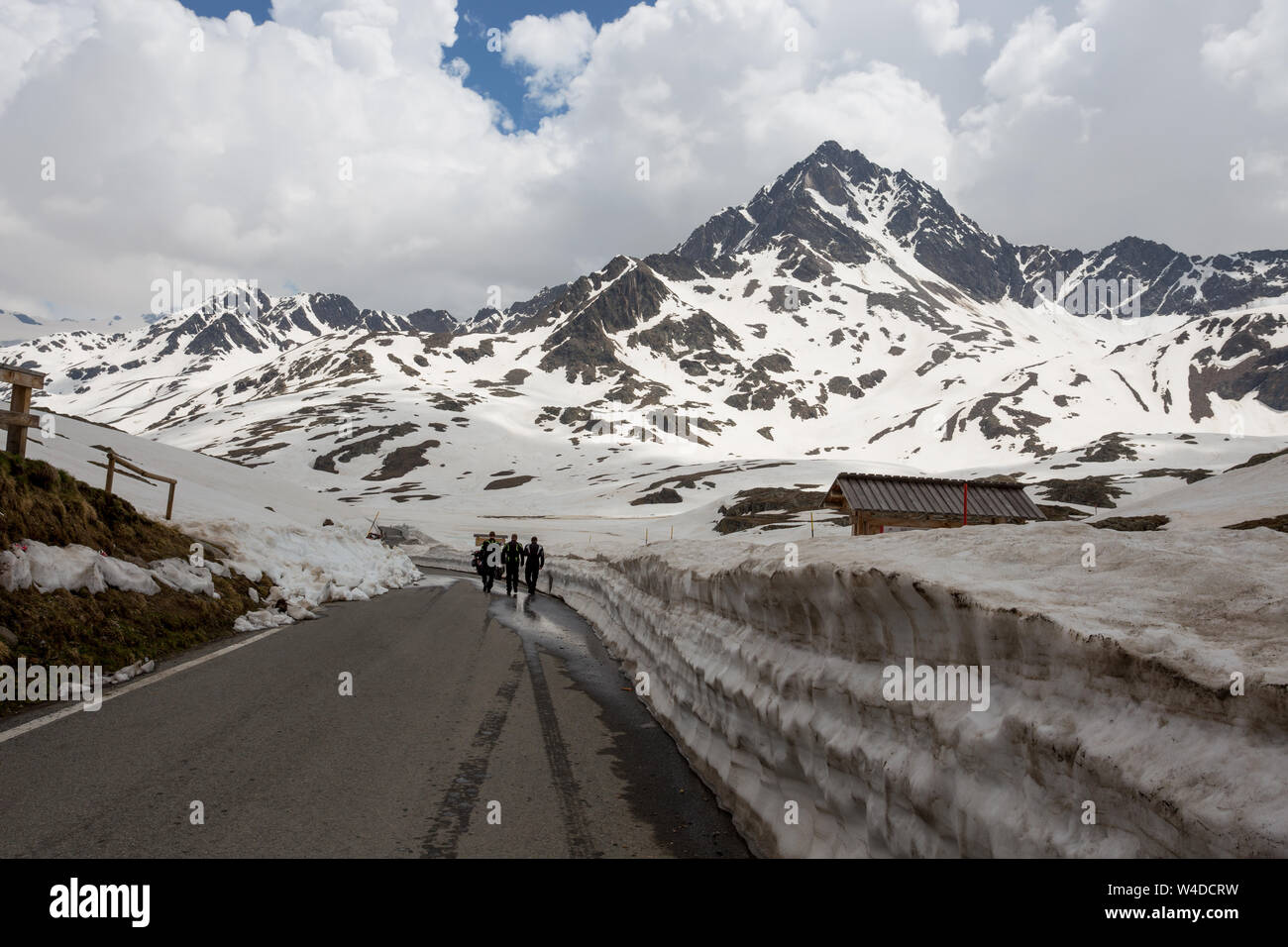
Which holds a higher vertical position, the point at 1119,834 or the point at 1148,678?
the point at 1148,678

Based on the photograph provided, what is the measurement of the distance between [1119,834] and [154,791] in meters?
5.57

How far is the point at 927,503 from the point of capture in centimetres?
2370

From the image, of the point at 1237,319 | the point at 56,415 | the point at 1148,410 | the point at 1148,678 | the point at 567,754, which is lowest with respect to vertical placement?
the point at 567,754

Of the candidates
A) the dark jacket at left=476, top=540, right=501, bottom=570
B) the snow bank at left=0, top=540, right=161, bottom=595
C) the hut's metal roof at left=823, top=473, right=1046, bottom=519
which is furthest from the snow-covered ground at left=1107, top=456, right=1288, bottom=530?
the snow bank at left=0, top=540, right=161, bottom=595

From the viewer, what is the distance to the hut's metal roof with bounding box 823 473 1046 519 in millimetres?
23453

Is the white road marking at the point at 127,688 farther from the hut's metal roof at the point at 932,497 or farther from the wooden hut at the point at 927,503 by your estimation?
the hut's metal roof at the point at 932,497

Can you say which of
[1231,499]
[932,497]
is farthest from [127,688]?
[1231,499]

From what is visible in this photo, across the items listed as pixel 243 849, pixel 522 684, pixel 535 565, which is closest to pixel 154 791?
pixel 243 849

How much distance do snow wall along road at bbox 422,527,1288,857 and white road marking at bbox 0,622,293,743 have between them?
565 centimetres

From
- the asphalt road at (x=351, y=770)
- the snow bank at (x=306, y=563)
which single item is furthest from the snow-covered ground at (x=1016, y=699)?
the snow bank at (x=306, y=563)

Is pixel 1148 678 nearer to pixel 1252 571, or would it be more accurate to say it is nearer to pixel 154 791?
pixel 1252 571

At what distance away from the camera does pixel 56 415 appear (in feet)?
118

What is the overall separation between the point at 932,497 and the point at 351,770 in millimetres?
21349
